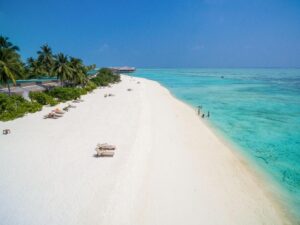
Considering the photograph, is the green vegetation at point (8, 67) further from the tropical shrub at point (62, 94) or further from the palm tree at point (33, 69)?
the palm tree at point (33, 69)

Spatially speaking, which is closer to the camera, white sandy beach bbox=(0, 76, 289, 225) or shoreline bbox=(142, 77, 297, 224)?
white sandy beach bbox=(0, 76, 289, 225)

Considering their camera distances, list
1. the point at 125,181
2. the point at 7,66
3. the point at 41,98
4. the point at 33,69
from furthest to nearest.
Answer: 1. the point at 33,69
2. the point at 41,98
3. the point at 7,66
4. the point at 125,181

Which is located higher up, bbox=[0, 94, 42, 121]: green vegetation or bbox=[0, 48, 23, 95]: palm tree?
bbox=[0, 48, 23, 95]: palm tree

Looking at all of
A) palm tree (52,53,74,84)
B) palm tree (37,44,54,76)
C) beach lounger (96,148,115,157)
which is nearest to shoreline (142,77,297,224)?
beach lounger (96,148,115,157)

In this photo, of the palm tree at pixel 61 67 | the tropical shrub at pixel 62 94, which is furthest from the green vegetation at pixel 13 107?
the palm tree at pixel 61 67

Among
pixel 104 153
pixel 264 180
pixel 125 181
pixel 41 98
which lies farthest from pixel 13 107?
pixel 264 180

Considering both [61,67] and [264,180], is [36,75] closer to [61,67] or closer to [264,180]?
[61,67]

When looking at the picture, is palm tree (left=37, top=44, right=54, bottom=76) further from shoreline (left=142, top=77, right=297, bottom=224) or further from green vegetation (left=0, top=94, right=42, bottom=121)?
shoreline (left=142, top=77, right=297, bottom=224)
